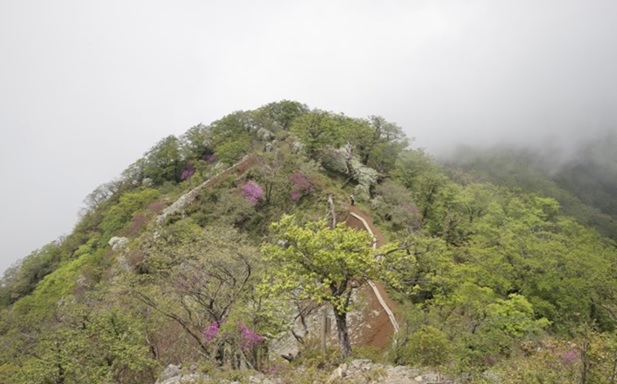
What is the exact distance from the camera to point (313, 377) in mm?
13367

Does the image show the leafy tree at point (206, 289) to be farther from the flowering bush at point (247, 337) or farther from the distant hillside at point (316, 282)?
the flowering bush at point (247, 337)

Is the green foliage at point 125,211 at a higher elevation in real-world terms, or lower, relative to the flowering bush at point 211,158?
lower

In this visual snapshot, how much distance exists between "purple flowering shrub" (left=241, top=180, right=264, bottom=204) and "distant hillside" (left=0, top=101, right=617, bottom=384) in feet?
0.47

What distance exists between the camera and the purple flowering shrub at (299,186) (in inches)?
1462

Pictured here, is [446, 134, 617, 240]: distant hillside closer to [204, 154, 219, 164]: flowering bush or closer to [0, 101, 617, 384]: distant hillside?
[0, 101, 617, 384]: distant hillside

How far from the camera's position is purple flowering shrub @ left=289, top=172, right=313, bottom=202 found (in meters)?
37.1

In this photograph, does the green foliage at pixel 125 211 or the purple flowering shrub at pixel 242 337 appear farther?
the green foliage at pixel 125 211

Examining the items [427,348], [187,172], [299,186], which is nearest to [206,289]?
[427,348]

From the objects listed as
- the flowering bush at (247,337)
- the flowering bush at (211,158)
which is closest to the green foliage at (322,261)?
the flowering bush at (247,337)

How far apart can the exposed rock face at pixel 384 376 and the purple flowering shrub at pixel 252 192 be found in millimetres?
23974

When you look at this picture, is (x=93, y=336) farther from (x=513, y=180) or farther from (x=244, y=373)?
(x=513, y=180)

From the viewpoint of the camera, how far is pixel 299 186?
3747 cm

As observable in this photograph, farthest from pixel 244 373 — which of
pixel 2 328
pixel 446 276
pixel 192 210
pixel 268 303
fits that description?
pixel 2 328

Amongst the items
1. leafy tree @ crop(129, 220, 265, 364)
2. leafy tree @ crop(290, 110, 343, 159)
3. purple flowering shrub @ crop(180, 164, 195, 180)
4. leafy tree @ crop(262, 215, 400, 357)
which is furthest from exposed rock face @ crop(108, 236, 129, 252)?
leafy tree @ crop(262, 215, 400, 357)
